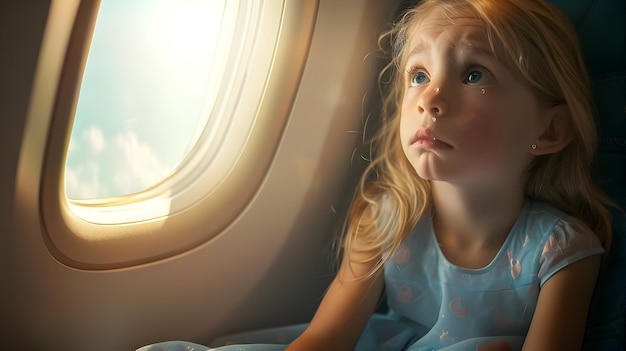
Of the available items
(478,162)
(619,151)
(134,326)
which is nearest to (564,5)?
(619,151)

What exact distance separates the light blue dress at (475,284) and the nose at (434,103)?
27cm

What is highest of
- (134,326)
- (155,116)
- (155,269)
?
(155,116)

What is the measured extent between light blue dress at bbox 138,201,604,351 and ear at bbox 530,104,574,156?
113 millimetres

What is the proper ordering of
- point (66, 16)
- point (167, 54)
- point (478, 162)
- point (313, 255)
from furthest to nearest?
point (313, 255) → point (167, 54) → point (478, 162) → point (66, 16)

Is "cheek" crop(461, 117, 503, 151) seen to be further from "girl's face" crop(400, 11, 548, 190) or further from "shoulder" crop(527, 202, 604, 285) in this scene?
"shoulder" crop(527, 202, 604, 285)

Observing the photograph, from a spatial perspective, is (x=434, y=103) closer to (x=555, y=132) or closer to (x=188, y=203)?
(x=555, y=132)

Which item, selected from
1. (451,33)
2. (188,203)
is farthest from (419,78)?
(188,203)

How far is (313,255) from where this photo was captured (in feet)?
4.65

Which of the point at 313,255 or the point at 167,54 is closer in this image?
the point at 167,54

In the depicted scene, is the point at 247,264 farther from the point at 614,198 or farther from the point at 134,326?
the point at 614,198

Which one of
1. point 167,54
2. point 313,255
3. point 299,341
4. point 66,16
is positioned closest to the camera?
point 66,16

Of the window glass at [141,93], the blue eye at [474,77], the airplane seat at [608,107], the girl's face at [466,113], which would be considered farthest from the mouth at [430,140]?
the window glass at [141,93]

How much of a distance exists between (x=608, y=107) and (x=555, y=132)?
0.48ft

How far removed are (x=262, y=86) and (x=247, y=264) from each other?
349 mm
